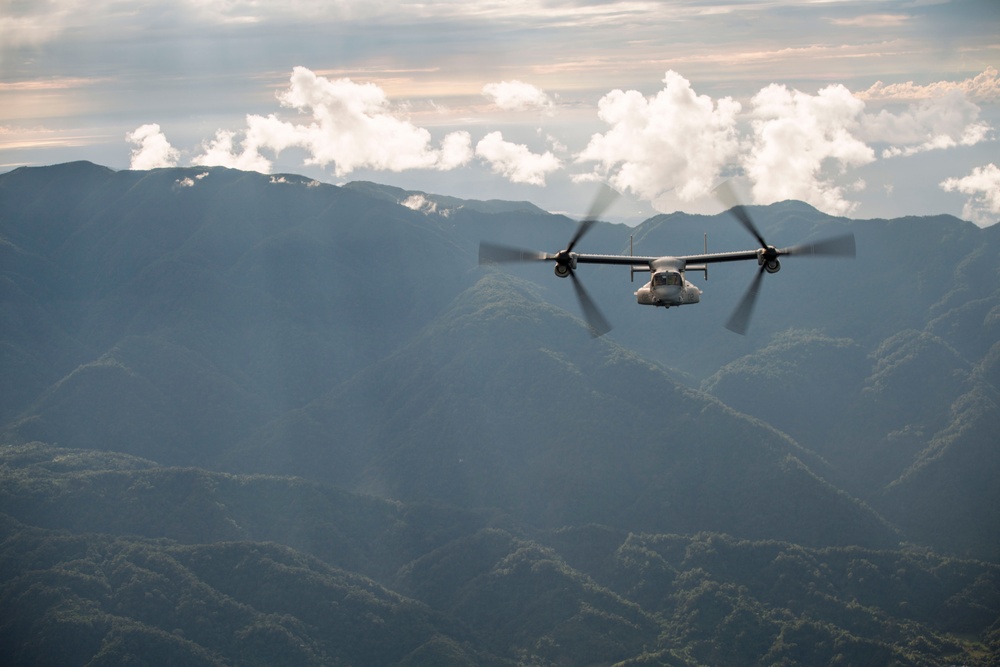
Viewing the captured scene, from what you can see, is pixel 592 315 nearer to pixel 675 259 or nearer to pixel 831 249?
pixel 675 259

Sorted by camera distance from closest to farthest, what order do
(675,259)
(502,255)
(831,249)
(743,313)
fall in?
(831,249) → (502,255) → (743,313) → (675,259)

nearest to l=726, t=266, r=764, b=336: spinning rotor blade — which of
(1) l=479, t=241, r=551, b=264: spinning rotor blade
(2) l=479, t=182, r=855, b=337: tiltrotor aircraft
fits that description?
(2) l=479, t=182, r=855, b=337: tiltrotor aircraft

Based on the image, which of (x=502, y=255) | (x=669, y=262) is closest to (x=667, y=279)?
(x=669, y=262)

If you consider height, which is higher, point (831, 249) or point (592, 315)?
point (831, 249)

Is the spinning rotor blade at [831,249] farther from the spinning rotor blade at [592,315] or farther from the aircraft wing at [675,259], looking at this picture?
the spinning rotor blade at [592,315]

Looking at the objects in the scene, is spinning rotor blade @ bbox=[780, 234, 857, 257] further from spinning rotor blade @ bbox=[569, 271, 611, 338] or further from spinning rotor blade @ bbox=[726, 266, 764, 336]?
spinning rotor blade @ bbox=[569, 271, 611, 338]

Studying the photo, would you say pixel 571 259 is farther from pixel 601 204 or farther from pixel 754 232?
pixel 754 232

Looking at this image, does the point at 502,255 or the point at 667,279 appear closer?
the point at 502,255

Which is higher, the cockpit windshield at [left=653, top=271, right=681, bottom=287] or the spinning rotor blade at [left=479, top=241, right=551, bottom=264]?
the spinning rotor blade at [left=479, top=241, right=551, bottom=264]

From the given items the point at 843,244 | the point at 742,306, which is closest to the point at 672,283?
the point at 742,306
